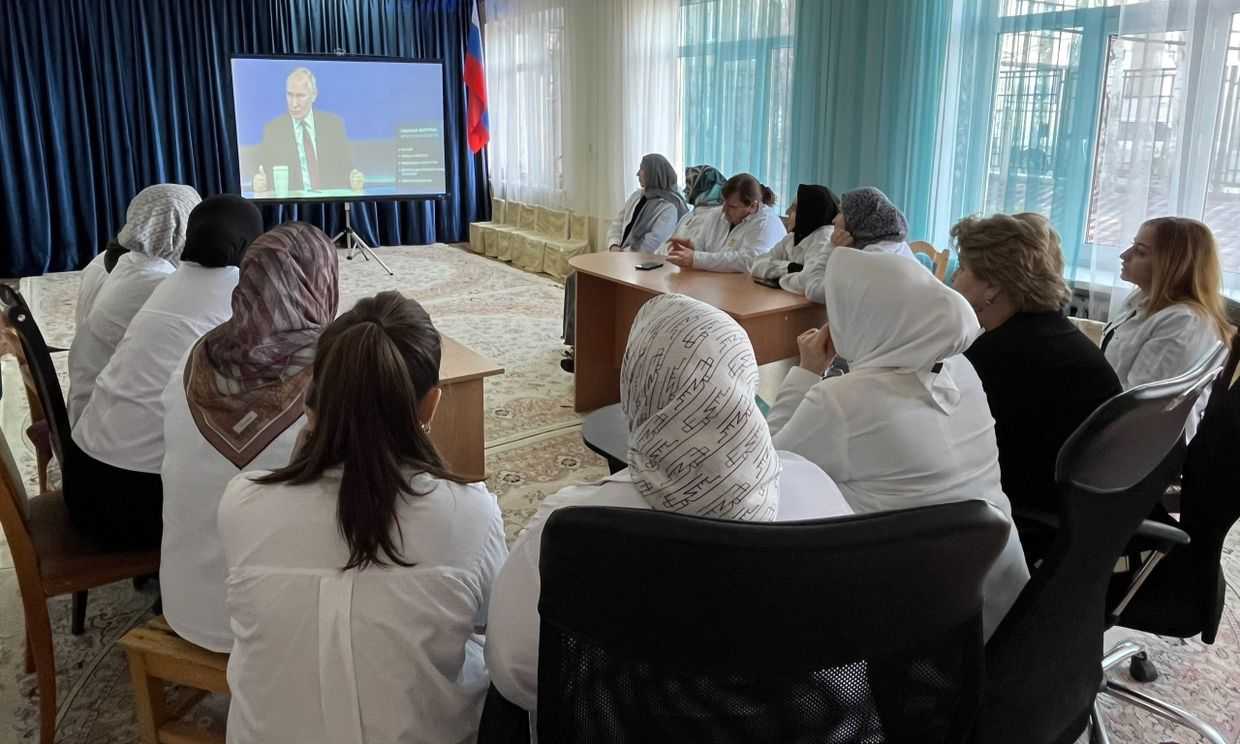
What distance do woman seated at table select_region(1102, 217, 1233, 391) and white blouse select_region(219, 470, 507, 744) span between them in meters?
1.99

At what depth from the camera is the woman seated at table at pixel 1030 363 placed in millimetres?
1855

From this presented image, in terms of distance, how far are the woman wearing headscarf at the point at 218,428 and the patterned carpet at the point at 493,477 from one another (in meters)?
0.52

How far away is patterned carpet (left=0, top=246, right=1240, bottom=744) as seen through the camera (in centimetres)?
206

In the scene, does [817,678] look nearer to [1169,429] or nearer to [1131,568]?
[1169,429]

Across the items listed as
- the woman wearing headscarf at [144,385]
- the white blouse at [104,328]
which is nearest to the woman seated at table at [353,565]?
the woman wearing headscarf at [144,385]

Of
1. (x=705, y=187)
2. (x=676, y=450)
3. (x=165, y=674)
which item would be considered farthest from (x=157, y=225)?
(x=705, y=187)

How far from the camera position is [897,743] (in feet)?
3.02

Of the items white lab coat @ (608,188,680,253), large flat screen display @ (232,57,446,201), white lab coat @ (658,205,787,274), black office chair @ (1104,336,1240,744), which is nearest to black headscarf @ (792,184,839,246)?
white lab coat @ (658,205,787,274)

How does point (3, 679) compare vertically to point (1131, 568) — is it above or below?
below

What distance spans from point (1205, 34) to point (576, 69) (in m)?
4.80

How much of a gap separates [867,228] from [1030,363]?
1706 millimetres

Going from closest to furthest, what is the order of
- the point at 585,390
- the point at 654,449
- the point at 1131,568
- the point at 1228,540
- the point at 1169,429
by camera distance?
1. the point at 654,449
2. the point at 1169,429
3. the point at 1131,568
4. the point at 1228,540
5. the point at 585,390

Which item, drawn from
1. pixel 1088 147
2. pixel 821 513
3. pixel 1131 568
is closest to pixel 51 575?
pixel 821 513

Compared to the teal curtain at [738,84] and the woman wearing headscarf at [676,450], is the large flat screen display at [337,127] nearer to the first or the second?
the teal curtain at [738,84]
